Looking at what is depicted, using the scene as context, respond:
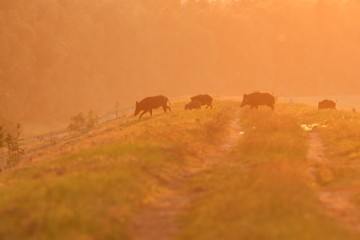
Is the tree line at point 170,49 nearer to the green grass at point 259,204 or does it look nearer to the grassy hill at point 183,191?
the grassy hill at point 183,191

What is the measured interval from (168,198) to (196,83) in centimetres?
13631

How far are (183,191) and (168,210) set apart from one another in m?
2.65

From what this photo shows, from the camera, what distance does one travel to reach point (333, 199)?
69.9 ft

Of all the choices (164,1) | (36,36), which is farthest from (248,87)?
(36,36)

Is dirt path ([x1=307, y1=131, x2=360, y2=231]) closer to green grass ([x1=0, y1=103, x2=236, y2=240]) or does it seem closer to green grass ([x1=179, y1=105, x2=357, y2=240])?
green grass ([x1=179, y1=105, x2=357, y2=240])

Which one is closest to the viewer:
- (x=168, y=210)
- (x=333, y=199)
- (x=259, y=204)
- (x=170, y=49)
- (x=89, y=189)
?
(x=259, y=204)

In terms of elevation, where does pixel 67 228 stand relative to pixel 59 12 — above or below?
below

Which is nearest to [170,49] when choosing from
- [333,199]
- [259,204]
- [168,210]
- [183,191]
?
[183,191]

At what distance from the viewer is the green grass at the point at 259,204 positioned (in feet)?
53.4

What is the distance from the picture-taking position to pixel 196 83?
156750 mm

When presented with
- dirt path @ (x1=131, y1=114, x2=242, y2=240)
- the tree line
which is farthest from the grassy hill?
the tree line

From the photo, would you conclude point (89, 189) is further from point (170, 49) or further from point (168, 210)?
point (170, 49)

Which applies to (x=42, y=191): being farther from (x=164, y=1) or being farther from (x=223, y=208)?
(x=164, y=1)

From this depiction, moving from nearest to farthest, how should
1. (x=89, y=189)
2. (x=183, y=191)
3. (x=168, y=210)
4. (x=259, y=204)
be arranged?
(x=259, y=204) < (x=168, y=210) < (x=89, y=189) < (x=183, y=191)
